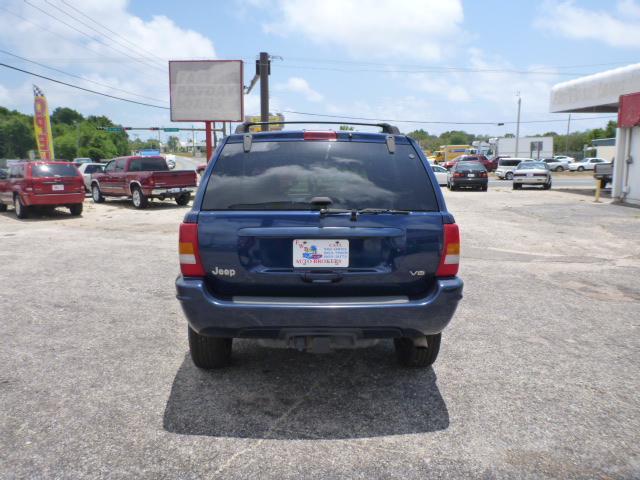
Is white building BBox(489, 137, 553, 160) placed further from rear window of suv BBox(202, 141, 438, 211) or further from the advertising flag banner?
rear window of suv BBox(202, 141, 438, 211)

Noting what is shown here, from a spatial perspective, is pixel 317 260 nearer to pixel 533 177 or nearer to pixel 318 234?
pixel 318 234

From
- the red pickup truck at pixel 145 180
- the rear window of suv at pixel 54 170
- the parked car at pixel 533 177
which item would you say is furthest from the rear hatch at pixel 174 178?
the parked car at pixel 533 177

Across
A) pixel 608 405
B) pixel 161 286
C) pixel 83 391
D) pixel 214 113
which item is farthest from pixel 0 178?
pixel 608 405

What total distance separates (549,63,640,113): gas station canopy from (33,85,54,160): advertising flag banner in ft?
106

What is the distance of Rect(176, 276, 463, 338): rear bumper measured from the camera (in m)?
3.28

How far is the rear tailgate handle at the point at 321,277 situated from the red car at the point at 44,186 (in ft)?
48.6

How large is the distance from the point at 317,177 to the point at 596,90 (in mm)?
24376

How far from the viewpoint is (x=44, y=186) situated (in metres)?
15.6

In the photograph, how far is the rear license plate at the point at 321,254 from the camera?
11.0ft

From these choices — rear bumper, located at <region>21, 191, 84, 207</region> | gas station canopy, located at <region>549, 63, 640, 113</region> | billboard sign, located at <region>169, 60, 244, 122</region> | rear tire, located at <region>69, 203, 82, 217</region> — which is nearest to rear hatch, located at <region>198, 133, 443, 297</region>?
rear bumper, located at <region>21, 191, 84, 207</region>

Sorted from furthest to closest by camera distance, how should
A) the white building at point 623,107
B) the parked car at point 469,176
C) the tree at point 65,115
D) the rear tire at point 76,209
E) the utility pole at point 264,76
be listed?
the tree at point 65,115 < the parked car at point 469,176 < the utility pole at point 264,76 < the white building at point 623,107 < the rear tire at point 76,209

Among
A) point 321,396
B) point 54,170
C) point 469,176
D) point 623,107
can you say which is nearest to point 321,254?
point 321,396

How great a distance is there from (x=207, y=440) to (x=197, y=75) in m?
24.3

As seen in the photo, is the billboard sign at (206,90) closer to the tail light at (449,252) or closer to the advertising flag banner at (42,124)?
the advertising flag banner at (42,124)
